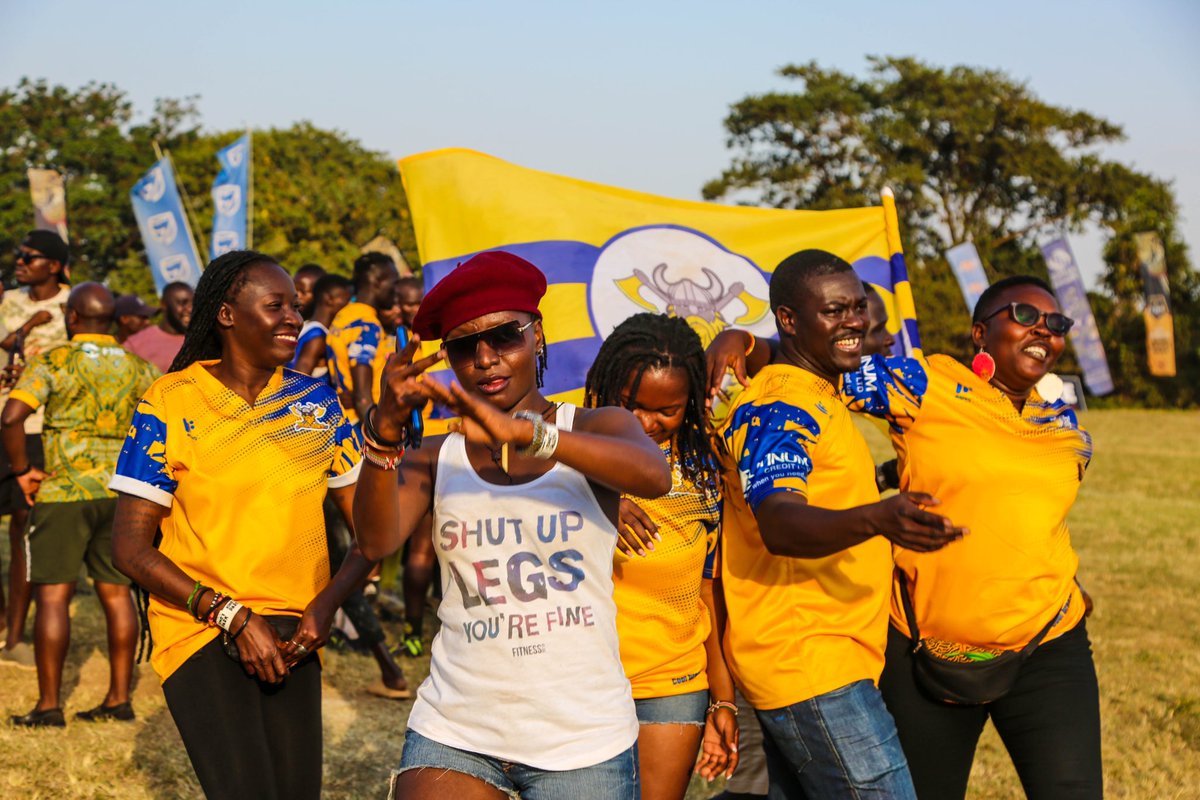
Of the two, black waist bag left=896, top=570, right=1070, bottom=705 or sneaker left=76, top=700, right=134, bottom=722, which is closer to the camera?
black waist bag left=896, top=570, right=1070, bottom=705

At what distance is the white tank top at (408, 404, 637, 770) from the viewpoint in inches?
113

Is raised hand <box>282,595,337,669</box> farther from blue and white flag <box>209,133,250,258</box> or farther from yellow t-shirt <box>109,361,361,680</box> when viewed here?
blue and white flag <box>209,133,250,258</box>

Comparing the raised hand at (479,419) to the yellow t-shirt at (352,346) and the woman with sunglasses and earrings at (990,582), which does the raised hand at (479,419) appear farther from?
the yellow t-shirt at (352,346)

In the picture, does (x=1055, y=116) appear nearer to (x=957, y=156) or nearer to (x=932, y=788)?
(x=957, y=156)

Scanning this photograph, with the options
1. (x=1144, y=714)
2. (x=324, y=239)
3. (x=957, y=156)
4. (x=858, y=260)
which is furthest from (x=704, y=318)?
(x=957, y=156)

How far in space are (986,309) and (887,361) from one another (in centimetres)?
55

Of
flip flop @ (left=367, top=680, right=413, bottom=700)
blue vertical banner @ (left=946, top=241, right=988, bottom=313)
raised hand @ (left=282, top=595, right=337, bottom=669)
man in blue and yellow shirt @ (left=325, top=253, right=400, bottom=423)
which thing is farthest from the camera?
blue vertical banner @ (left=946, top=241, right=988, bottom=313)

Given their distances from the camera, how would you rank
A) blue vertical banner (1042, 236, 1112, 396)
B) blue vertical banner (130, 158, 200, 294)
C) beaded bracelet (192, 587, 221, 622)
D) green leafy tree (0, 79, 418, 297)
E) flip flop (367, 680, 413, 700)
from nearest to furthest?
1. beaded bracelet (192, 587, 221, 622)
2. flip flop (367, 680, 413, 700)
3. blue vertical banner (130, 158, 200, 294)
4. blue vertical banner (1042, 236, 1112, 396)
5. green leafy tree (0, 79, 418, 297)

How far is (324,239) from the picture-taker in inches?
1647

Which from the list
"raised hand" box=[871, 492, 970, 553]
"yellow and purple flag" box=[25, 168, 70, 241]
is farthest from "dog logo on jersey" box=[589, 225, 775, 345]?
"yellow and purple flag" box=[25, 168, 70, 241]

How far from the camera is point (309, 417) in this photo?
403 cm

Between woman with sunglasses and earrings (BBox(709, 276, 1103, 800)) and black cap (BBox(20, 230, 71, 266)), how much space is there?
5.88 metres

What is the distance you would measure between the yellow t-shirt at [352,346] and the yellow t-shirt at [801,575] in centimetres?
514

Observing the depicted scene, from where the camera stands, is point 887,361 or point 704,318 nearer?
point 887,361
